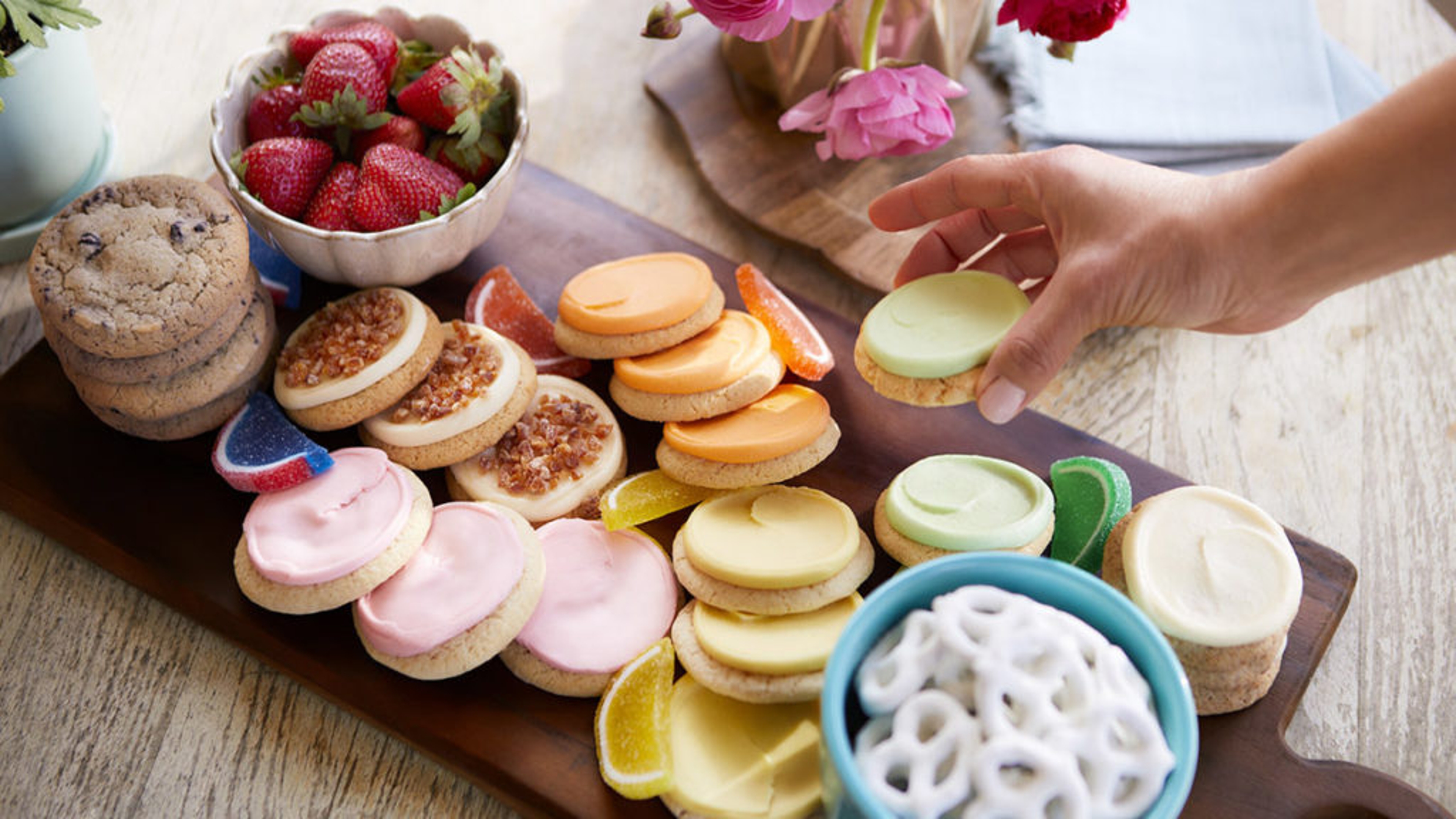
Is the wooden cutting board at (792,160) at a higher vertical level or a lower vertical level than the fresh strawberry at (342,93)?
lower

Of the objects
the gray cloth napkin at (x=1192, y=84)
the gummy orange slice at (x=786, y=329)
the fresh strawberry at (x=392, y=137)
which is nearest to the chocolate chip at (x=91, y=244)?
the fresh strawberry at (x=392, y=137)

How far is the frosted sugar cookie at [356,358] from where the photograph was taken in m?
1.94

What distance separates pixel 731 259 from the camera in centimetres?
246

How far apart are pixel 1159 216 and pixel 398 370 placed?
4.04 ft

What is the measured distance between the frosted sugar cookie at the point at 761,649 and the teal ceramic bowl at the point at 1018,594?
0.61ft

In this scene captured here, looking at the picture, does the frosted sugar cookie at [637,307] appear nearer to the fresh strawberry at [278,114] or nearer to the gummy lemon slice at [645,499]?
the gummy lemon slice at [645,499]

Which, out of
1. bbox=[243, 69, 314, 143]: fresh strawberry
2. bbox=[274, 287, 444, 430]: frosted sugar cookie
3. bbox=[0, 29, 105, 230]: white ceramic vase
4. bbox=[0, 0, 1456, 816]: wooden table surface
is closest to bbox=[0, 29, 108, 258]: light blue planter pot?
bbox=[0, 29, 105, 230]: white ceramic vase

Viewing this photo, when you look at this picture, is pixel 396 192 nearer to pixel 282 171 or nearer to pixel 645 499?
pixel 282 171

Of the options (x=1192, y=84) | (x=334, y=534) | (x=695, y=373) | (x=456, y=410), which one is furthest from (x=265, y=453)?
(x=1192, y=84)

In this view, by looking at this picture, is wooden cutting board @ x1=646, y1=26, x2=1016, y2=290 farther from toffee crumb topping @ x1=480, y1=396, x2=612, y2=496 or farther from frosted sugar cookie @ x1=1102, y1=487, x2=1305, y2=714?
frosted sugar cookie @ x1=1102, y1=487, x2=1305, y2=714

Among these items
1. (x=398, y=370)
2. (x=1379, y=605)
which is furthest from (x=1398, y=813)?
(x=398, y=370)

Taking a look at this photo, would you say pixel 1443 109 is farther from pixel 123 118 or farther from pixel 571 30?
pixel 123 118

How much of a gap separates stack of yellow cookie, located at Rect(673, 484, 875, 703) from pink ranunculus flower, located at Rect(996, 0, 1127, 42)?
86 centimetres

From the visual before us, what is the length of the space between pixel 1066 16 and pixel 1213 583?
37.0 inches
